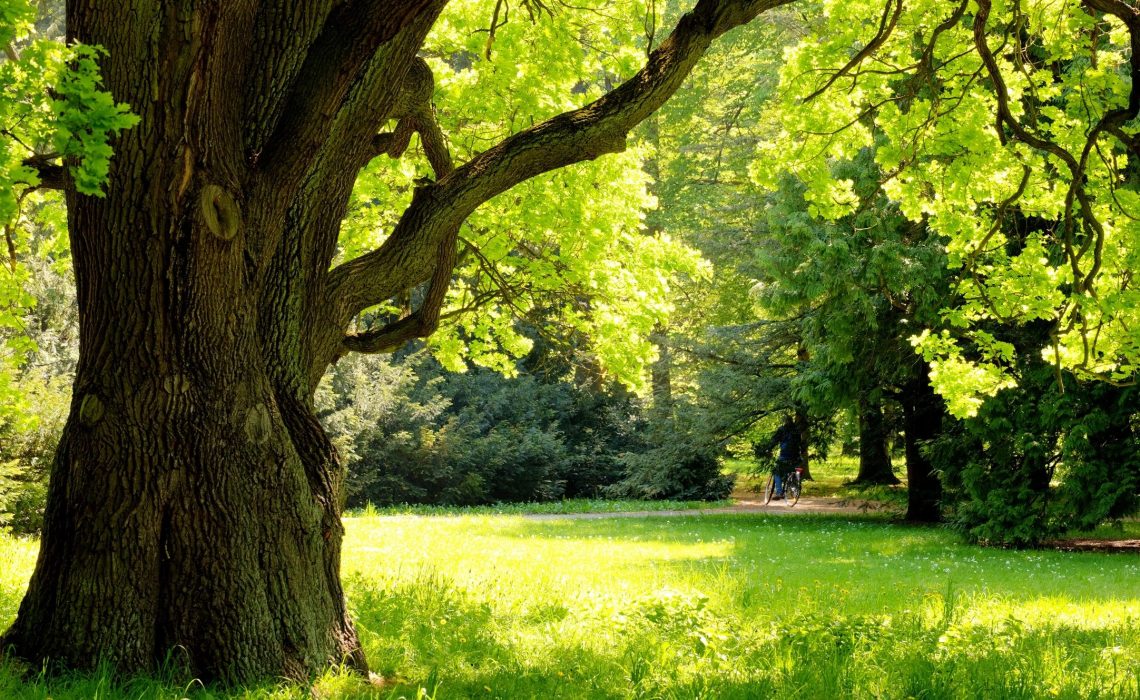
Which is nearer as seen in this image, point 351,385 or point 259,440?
point 259,440

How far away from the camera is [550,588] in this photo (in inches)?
325

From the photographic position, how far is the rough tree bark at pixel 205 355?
Answer: 14.4 ft

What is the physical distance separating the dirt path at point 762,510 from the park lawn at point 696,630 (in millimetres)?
8406

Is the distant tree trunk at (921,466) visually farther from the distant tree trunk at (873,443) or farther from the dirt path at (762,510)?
the dirt path at (762,510)

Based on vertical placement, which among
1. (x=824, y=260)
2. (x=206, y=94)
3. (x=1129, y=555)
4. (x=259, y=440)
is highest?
(x=824, y=260)

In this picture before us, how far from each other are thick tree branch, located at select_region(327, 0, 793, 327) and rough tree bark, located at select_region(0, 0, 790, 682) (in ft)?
2.14

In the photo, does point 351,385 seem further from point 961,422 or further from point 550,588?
point 550,588

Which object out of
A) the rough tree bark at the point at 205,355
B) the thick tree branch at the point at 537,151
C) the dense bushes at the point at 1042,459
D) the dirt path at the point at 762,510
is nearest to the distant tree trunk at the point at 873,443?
the dirt path at the point at 762,510

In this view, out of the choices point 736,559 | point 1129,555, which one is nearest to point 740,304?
point 1129,555

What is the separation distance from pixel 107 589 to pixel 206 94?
2.39 metres

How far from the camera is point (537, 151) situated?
561 cm

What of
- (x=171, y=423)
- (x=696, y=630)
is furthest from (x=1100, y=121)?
(x=171, y=423)

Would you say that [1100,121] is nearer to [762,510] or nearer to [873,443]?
[873,443]

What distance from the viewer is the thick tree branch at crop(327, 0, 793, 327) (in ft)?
18.3
